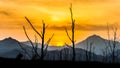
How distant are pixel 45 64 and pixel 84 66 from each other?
1.32 m

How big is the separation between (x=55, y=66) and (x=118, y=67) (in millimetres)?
2252

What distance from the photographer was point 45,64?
11703 millimetres

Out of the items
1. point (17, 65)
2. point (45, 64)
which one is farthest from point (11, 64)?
point (45, 64)

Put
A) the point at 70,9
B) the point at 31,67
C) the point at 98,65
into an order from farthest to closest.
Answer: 1. the point at 70,9
2. the point at 98,65
3. the point at 31,67

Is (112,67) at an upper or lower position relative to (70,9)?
lower

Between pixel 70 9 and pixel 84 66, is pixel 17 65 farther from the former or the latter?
pixel 70 9

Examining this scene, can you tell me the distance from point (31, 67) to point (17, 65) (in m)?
0.48

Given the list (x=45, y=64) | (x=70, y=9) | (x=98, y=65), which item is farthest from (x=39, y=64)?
(x=70, y=9)

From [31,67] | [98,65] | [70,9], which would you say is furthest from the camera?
[70,9]

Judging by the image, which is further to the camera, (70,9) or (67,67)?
(70,9)

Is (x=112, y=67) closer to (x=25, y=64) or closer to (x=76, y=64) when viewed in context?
(x=76, y=64)

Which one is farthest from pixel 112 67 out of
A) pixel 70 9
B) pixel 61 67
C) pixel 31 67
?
pixel 70 9

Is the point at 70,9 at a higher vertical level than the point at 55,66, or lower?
higher

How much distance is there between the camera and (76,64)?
39.1ft
